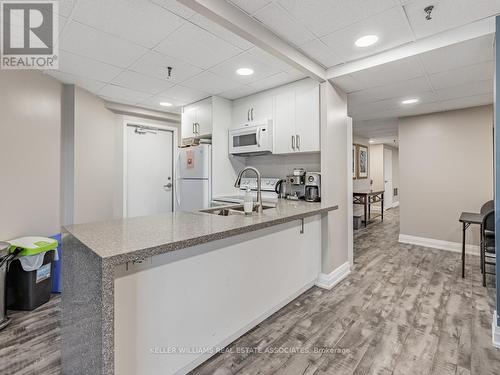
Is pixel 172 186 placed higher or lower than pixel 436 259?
higher

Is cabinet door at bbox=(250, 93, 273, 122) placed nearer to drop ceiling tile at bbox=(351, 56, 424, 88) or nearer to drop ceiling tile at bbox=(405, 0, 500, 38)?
drop ceiling tile at bbox=(351, 56, 424, 88)

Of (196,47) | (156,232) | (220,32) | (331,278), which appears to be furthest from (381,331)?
(196,47)

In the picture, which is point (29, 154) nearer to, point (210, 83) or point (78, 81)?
point (78, 81)

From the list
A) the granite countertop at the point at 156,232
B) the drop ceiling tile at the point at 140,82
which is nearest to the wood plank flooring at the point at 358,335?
the granite countertop at the point at 156,232

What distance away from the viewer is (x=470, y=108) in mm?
3898

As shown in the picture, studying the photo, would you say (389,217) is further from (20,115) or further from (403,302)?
(20,115)

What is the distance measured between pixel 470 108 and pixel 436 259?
238cm

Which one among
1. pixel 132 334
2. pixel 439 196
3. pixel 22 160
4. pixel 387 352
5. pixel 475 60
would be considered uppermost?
pixel 475 60

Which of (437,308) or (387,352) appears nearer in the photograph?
(387,352)

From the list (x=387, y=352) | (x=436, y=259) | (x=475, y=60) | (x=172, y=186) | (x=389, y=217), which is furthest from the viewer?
(x=389, y=217)

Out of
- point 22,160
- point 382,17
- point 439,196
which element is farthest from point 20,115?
point 439,196

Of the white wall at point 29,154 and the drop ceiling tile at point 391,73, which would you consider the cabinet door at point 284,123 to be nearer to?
the drop ceiling tile at point 391,73

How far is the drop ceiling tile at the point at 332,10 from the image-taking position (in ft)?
5.46

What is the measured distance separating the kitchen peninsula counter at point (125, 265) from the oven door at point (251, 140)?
1.41 metres
